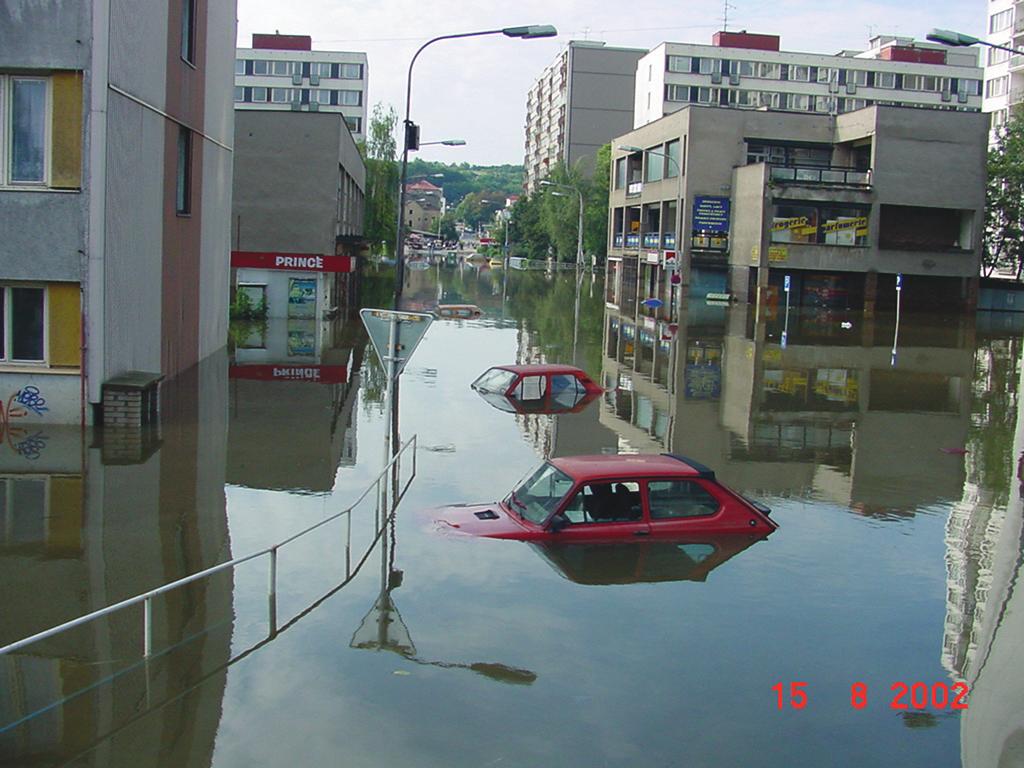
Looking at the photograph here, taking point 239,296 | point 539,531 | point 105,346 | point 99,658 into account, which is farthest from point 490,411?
point 239,296

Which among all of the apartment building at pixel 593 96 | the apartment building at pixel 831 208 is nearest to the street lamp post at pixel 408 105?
the apartment building at pixel 831 208

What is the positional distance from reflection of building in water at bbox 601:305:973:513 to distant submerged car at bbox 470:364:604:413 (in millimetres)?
804

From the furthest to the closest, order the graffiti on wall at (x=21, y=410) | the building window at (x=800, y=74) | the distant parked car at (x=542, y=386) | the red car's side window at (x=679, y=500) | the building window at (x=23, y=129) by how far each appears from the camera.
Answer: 1. the building window at (x=800, y=74)
2. the distant parked car at (x=542, y=386)
3. the graffiti on wall at (x=21, y=410)
4. the building window at (x=23, y=129)
5. the red car's side window at (x=679, y=500)

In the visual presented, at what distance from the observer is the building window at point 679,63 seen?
338 feet

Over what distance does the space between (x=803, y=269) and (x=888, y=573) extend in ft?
159

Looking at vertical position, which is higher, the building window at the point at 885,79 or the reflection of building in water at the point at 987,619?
the building window at the point at 885,79

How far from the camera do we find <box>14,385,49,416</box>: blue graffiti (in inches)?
719

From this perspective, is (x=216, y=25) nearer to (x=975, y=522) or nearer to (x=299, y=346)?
(x=299, y=346)

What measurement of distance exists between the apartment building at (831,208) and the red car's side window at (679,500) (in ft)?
134

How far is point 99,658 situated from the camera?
28.9 feet

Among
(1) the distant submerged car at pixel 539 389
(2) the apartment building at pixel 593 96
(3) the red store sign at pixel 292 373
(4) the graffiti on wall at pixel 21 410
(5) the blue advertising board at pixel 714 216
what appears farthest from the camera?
(2) the apartment building at pixel 593 96

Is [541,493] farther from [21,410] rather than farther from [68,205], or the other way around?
[21,410]

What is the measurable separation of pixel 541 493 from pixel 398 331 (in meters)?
2.50

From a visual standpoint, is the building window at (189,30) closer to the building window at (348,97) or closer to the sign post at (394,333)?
the sign post at (394,333)
